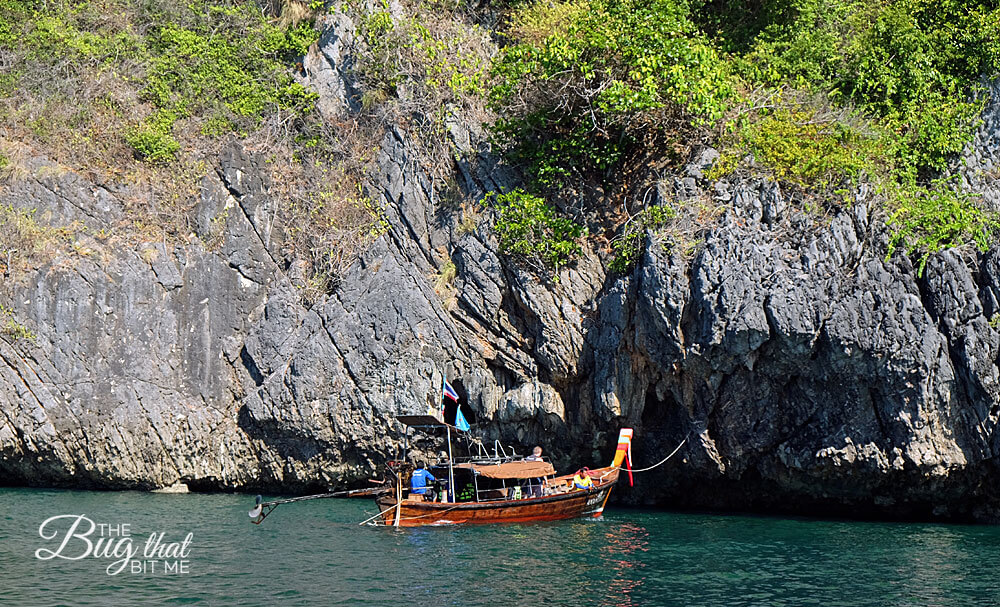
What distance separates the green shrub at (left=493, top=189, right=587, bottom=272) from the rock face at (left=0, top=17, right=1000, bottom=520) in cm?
57

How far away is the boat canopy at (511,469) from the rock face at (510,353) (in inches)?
102

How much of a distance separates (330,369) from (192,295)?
195 inches

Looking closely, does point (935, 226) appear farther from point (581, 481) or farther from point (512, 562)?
point (512, 562)

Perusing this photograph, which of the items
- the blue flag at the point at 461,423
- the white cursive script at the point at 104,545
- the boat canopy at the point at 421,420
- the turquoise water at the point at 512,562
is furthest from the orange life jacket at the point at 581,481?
the white cursive script at the point at 104,545

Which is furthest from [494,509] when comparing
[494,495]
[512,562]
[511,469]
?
[512,562]

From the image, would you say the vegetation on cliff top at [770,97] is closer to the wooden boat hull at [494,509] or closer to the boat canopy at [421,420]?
the boat canopy at [421,420]

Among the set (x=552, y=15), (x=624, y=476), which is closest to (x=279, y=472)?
(x=624, y=476)

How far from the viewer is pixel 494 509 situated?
65.3 ft

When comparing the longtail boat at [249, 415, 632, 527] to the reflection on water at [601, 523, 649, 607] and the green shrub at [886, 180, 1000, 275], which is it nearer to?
the reflection on water at [601, 523, 649, 607]

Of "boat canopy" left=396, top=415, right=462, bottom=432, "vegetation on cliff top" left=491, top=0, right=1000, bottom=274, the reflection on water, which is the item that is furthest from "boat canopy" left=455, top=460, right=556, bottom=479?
"vegetation on cliff top" left=491, top=0, right=1000, bottom=274

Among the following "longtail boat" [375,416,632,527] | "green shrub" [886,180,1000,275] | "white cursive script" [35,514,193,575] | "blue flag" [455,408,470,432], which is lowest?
"white cursive script" [35,514,193,575]

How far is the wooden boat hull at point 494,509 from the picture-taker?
773 inches

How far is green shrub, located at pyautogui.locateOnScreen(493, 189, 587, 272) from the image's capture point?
23.0 meters

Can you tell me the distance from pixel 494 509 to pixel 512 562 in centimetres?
423
